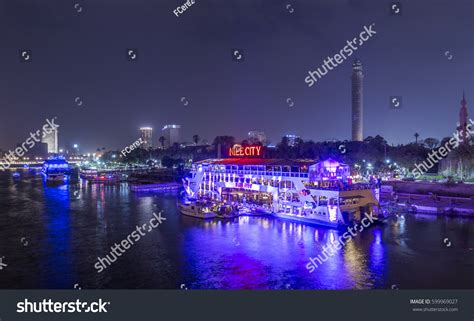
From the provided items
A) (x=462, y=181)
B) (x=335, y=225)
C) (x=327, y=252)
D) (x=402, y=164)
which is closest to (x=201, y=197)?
→ (x=335, y=225)

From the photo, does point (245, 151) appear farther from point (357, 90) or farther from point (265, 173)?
point (357, 90)

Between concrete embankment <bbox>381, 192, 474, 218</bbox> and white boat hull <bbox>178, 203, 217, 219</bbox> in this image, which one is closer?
concrete embankment <bbox>381, 192, 474, 218</bbox>

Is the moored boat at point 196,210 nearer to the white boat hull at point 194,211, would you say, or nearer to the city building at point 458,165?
the white boat hull at point 194,211

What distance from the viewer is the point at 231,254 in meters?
24.4

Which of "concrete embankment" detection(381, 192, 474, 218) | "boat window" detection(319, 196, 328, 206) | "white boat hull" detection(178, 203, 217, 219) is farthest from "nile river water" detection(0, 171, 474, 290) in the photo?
"concrete embankment" detection(381, 192, 474, 218)

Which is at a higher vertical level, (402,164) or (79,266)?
(402,164)

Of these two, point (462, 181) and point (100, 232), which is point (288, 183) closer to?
point (100, 232)

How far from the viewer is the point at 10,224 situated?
34.8 meters

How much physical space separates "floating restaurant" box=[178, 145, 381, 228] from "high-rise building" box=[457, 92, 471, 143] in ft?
124

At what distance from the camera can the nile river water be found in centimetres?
1955

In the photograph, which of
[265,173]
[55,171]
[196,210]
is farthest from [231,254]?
[55,171]

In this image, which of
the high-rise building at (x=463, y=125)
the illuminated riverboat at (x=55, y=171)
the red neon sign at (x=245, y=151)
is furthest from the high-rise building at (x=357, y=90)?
the red neon sign at (x=245, y=151)

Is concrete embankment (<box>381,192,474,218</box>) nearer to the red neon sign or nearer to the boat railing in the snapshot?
the boat railing

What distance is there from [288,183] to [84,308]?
2561 centimetres
